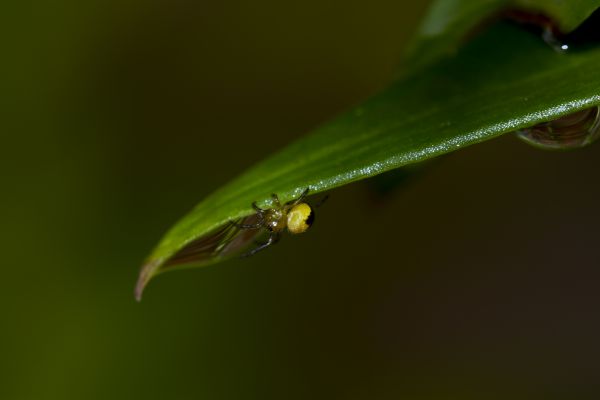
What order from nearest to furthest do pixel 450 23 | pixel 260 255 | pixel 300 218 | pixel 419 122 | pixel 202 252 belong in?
pixel 419 122 → pixel 202 252 → pixel 450 23 → pixel 300 218 → pixel 260 255

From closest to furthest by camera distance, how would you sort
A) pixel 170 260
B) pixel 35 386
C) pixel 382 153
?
pixel 382 153 → pixel 170 260 → pixel 35 386

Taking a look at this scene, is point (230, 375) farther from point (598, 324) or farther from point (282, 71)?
point (598, 324)

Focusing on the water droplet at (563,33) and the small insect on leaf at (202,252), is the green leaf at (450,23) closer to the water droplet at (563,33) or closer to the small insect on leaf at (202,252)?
the water droplet at (563,33)

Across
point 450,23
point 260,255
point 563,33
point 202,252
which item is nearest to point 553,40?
point 563,33

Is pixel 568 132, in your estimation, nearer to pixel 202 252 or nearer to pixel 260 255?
pixel 202 252

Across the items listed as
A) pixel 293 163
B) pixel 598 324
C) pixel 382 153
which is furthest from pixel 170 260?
pixel 598 324

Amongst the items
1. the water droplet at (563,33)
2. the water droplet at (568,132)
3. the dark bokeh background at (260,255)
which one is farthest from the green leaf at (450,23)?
the dark bokeh background at (260,255)

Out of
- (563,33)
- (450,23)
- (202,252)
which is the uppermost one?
(450,23)
